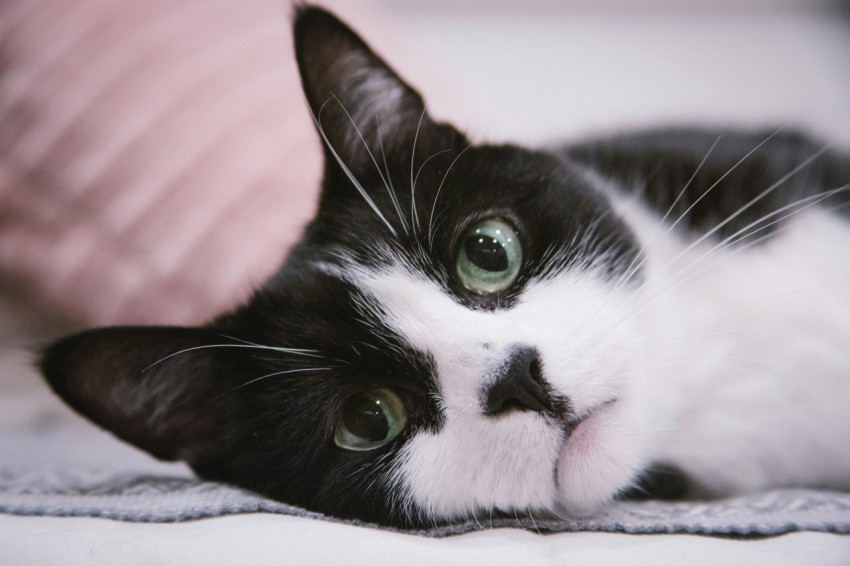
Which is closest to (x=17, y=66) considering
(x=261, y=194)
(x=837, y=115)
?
(x=261, y=194)

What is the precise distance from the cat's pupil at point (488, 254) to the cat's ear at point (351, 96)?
0.58ft

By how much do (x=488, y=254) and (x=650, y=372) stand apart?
8.6 inches

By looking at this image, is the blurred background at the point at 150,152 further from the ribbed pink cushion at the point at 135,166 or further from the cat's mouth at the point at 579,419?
the cat's mouth at the point at 579,419

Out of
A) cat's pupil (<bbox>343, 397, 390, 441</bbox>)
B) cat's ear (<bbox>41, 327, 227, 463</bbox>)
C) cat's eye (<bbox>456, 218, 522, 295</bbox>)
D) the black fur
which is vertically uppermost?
the black fur

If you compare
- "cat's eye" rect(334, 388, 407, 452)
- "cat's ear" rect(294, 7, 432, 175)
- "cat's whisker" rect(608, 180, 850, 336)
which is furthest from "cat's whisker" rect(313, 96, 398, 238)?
"cat's whisker" rect(608, 180, 850, 336)

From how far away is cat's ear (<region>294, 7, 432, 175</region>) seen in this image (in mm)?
717

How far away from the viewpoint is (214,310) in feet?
3.39

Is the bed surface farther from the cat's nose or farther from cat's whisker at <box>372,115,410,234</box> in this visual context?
cat's whisker at <box>372,115,410,234</box>

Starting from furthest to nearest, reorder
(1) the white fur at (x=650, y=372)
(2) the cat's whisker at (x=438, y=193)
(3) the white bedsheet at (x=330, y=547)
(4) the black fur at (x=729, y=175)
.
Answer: (4) the black fur at (x=729, y=175) → (2) the cat's whisker at (x=438, y=193) → (1) the white fur at (x=650, y=372) → (3) the white bedsheet at (x=330, y=547)

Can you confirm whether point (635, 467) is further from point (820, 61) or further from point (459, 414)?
point (820, 61)

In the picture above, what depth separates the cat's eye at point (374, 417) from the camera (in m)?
0.64

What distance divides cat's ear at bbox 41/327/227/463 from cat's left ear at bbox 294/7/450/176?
29 cm

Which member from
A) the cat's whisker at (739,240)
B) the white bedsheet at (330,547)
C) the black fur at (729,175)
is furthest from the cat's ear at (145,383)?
the black fur at (729,175)

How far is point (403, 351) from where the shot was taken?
626 mm
